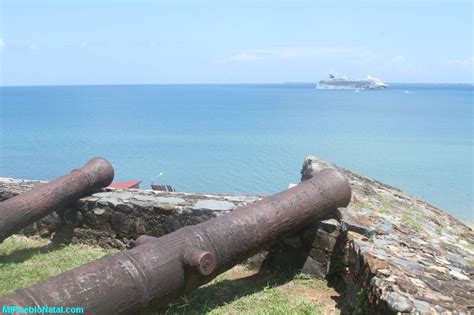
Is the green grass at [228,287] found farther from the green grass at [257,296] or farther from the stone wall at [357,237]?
the stone wall at [357,237]

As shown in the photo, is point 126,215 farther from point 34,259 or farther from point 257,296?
point 257,296

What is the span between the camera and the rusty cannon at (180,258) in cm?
371

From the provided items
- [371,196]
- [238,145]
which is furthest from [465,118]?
[371,196]

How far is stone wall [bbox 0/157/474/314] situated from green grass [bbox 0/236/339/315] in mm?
224

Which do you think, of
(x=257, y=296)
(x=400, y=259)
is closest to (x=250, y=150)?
(x=257, y=296)

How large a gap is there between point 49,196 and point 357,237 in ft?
12.7

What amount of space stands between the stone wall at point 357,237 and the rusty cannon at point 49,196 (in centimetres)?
21

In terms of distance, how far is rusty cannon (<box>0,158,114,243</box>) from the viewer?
631 cm

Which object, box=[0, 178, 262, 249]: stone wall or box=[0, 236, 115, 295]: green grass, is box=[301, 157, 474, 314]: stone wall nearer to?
box=[0, 178, 262, 249]: stone wall

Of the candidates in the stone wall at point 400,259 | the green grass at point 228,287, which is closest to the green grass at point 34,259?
the green grass at point 228,287

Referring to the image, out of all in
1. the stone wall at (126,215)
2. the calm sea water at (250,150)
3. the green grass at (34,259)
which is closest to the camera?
the green grass at (34,259)

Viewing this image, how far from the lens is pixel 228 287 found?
5.54 metres

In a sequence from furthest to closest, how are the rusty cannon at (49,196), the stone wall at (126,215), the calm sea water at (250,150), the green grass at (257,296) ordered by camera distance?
the calm sea water at (250,150)
the stone wall at (126,215)
the rusty cannon at (49,196)
the green grass at (257,296)

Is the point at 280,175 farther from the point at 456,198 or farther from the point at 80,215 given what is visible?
the point at 80,215
